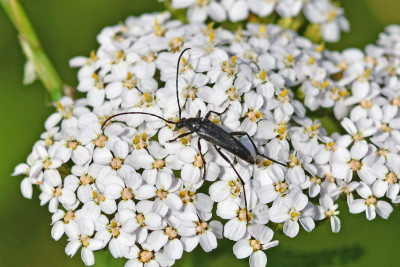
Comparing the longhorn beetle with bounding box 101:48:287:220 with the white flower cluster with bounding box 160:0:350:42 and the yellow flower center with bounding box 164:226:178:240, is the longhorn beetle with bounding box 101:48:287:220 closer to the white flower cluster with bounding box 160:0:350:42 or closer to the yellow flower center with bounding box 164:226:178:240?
the yellow flower center with bounding box 164:226:178:240

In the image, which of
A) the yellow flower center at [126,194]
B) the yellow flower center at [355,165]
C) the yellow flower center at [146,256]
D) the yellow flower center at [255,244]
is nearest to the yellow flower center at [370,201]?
the yellow flower center at [355,165]

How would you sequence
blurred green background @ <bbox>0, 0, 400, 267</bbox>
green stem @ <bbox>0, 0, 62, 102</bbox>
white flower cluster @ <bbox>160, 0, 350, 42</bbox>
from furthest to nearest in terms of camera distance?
white flower cluster @ <bbox>160, 0, 350, 42</bbox>, green stem @ <bbox>0, 0, 62, 102</bbox>, blurred green background @ <bbox>0, 0, 400, 267</bbox>

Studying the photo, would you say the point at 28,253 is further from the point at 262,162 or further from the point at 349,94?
the point at 349,94

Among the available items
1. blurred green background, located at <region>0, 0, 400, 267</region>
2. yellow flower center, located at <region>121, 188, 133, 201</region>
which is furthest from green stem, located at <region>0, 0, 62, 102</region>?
yellow flower center, located at <region>121, 188, 133, 201</region>

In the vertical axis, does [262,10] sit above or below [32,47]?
below

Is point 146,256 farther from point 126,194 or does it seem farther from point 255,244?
point 255,244

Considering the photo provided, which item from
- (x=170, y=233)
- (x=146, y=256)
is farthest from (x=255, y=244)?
(x=146, y=256)
